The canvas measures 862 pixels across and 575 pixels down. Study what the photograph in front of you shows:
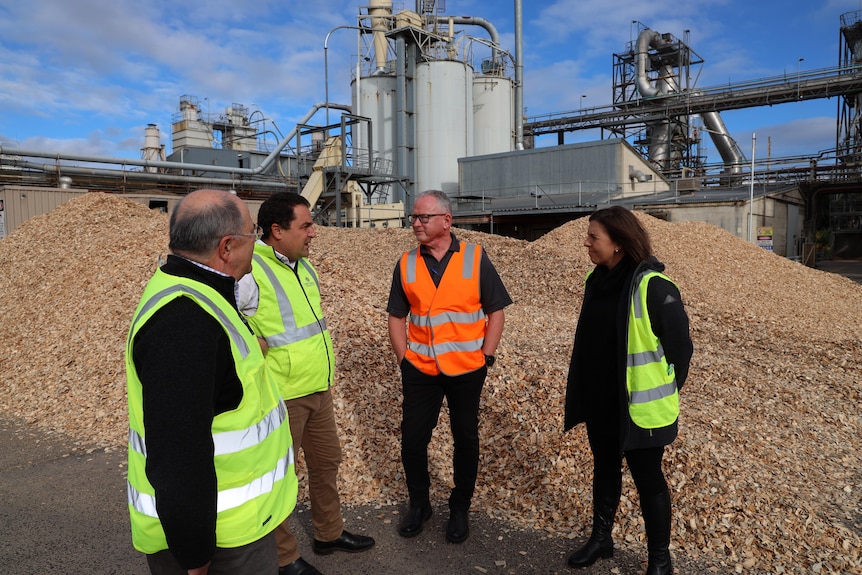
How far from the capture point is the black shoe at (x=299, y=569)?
2939 millimetres

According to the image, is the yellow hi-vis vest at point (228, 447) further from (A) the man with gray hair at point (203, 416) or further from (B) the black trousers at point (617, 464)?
(B) the black trousers at point (617, 464)

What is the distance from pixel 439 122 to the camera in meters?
28.5

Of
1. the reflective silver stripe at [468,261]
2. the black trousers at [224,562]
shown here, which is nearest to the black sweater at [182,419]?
the black trousers at [224,562]

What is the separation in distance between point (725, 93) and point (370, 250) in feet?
79.1

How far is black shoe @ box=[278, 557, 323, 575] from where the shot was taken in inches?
116

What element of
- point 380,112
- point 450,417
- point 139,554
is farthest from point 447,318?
point 380,112

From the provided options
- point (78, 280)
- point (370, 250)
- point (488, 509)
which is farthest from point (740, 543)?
point (370, 250)

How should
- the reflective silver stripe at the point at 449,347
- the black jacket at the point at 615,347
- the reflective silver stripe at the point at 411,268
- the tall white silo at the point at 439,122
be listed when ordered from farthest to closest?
the tall white silo at the point at 439,122 → the reflective silver stripe at the point at 411,268 → the reflective silver stripe at the point at 449,347 → the black jacket at the point at 615,347

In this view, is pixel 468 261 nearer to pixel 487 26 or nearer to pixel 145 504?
pixel 145 504

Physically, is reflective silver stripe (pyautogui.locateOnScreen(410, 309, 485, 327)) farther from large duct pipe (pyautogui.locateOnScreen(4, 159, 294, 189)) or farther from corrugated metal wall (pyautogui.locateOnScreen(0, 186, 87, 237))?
large duct pipe (pyautogui.locateOnScreen(4, 159, 294, 189))

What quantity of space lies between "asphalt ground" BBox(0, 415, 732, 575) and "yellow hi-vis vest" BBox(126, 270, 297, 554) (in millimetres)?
1720

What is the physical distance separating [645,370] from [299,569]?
2022mm

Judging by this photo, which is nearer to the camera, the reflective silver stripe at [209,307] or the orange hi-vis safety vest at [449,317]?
the reflective silver stripe at [209,307]

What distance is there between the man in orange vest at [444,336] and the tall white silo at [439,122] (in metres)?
25.1
